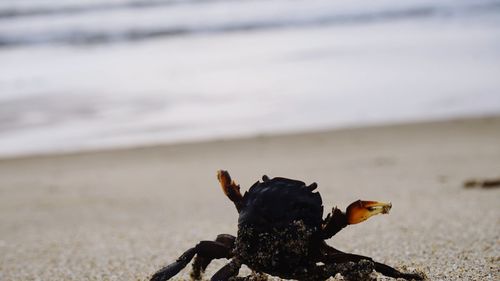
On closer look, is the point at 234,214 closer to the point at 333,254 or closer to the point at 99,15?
the point at 333,254

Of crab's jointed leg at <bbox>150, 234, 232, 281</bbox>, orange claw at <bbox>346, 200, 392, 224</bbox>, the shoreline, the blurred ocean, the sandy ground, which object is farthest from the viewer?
the blurred ocean

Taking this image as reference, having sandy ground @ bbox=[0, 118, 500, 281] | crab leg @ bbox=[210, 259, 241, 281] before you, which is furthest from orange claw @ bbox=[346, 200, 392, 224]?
sandy ground @ bbox=[0, 118, 500, 281]

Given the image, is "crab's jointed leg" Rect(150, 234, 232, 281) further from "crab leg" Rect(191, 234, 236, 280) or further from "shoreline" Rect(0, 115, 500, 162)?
"shoreline" Rect(0, 115, 500, 162)

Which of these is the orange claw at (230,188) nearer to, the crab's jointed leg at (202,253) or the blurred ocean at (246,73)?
the crab's jointed leg at (202,253)

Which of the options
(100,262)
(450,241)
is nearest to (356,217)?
(450,241)

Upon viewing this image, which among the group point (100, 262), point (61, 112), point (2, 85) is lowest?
point (100, 262)

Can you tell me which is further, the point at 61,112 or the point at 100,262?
the point at 61,112
